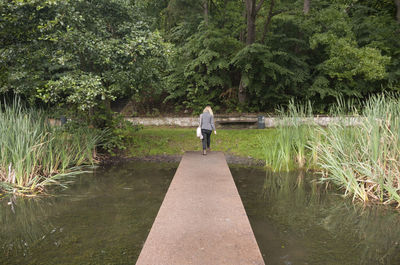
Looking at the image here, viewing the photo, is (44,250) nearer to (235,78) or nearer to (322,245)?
(322,245)

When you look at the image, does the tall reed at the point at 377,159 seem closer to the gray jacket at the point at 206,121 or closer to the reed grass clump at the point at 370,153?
the reed grass clump at the point at 370,153

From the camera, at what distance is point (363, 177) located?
675cm

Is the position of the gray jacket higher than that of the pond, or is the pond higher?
the gray jacket

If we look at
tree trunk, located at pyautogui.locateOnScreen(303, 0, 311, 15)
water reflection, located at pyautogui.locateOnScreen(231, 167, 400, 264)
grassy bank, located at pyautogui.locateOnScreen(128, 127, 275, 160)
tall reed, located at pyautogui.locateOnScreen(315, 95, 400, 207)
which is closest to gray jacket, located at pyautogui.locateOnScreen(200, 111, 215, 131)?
water reflection, located at pyautogui.locateOnScreen(231, 167, 400, 264)

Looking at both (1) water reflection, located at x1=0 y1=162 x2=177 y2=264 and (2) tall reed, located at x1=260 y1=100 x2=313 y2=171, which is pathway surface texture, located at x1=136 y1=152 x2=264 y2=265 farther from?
(2) tall reed, located at x1=260 y1=100 x2=313 y2=171

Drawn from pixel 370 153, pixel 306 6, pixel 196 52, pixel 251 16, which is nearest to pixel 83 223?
pixel 370 153

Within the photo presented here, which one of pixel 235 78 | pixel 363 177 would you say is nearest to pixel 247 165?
pixel 363 177

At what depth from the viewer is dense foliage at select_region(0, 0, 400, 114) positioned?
838 cm

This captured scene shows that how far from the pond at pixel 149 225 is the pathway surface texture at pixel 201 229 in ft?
2.27

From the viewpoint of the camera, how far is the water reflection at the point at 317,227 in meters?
4.13

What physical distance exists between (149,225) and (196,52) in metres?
14.5

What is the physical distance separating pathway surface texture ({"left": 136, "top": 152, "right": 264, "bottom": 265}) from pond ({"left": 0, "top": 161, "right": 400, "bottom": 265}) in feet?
2.27

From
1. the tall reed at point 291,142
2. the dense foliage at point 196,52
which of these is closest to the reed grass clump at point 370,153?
the tall reed at point 291,142

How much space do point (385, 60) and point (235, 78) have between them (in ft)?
30.5
